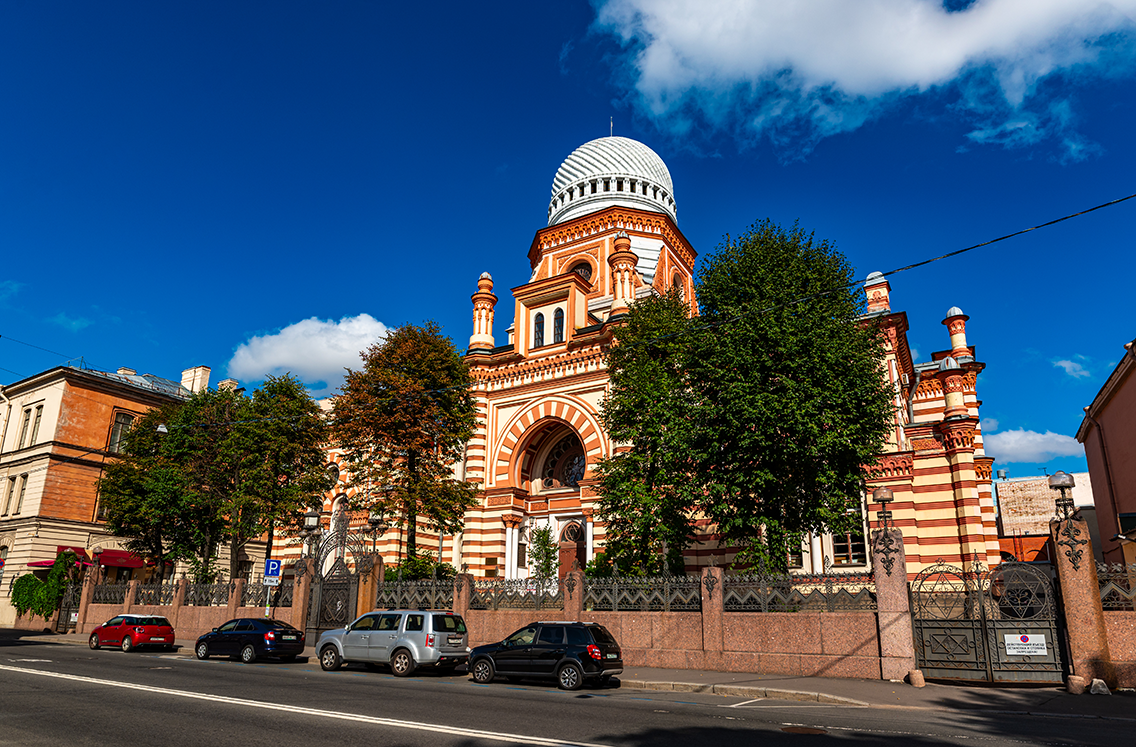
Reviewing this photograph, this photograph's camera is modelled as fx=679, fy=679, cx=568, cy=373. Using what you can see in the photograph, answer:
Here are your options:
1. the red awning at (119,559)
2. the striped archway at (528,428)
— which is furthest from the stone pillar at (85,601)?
the striped archway at (528,428)

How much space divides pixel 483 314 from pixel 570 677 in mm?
25409

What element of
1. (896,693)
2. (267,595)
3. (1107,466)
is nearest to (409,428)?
(267,595)

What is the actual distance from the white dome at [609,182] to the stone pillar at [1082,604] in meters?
32.6

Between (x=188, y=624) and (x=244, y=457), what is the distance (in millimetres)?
7372

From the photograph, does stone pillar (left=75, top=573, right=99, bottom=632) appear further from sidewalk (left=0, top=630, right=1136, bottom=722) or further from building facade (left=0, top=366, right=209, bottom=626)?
sidewalk (left=0, top=630, right=1136, bottom=722)

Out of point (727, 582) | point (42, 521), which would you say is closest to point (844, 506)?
point (727, 582)

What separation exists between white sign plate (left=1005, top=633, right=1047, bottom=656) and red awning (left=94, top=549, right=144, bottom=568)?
137 feet

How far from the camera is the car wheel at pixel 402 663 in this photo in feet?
55.8

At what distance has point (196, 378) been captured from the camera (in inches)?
2175

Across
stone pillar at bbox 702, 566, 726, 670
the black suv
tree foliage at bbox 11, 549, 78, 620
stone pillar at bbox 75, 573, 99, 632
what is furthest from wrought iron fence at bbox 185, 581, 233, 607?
stone pillar at bbox 702, 566, 726, 670

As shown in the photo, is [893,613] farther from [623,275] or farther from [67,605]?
[67,605]

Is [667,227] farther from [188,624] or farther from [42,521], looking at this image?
[42,521]

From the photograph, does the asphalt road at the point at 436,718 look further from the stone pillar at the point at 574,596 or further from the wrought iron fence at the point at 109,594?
the wrought iron fence at the point at 109,594

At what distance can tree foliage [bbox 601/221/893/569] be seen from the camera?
66.8 feet
